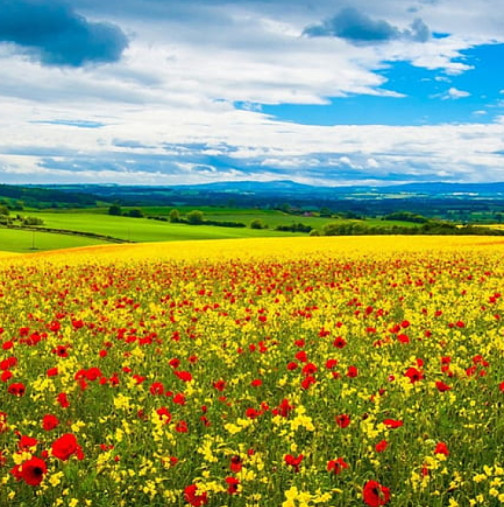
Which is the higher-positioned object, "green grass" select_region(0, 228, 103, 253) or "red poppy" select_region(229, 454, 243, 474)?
"red poppy" select_region(229, 454, 243, 474)

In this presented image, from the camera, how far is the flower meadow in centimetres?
454

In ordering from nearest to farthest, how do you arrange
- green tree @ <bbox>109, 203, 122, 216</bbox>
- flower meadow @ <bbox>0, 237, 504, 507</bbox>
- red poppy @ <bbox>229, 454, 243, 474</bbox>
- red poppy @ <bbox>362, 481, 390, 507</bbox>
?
red poppy @ <bbox>362, 481, 390, 507</bbox>
red poppy @ <bbox>229, 454, 243, 474</bbox>
flower meadow @ <bbox>0, 237, 504, 507</bbox>
green tree @ <bbox>109, 203, 122, 216</bbox>

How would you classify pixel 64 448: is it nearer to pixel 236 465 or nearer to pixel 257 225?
pixel 236 465

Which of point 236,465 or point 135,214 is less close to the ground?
point 135,214

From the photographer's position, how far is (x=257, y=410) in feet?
20.0

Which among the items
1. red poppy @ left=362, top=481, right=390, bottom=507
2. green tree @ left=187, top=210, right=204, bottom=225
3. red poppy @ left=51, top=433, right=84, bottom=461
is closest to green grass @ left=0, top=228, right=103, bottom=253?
green tree @ left=187, top=210, right=204, bottom=225

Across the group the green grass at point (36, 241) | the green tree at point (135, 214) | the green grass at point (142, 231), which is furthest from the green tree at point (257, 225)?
the green grass at point (36, 241)

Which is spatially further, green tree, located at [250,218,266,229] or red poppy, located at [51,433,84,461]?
green tree, located at [250,218,266,229]

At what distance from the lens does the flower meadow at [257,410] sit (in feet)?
14.9

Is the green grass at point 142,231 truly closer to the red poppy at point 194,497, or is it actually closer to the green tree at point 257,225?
the green tree at point 257,225

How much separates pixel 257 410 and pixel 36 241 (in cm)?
6631

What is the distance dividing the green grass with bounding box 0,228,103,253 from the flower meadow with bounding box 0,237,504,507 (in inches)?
2082

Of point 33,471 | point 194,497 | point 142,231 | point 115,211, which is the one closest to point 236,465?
point 194,497

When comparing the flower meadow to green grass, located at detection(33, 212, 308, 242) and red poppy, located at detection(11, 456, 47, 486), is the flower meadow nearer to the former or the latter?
red poppy, located at detection(11, 456, 47, 486)
